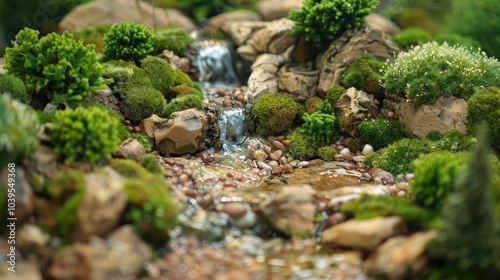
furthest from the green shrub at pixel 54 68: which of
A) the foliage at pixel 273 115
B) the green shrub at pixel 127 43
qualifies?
the foliage at pixel 273 115

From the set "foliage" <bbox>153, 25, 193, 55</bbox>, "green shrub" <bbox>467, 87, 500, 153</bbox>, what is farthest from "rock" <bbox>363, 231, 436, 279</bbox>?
"foliage" <bbox>153, 25, 193, 55</bbox>

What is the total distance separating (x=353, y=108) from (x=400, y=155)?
198 centimetres

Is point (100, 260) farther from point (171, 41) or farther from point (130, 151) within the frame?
point (171, 41)

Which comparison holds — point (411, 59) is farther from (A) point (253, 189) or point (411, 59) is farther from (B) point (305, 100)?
(A) point (253, 189)

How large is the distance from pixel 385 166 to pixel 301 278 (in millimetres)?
4893

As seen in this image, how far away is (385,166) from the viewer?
12172 mm

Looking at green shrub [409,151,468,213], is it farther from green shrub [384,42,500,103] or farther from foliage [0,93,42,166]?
foliage [0,93,42,166]

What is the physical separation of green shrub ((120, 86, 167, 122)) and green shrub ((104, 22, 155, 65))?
188 centimetres

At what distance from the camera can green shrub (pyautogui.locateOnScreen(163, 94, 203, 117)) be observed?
12.8 m

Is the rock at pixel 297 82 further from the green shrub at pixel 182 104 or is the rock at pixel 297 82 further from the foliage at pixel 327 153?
the green shrub at pixel 182 104

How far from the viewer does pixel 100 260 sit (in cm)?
752

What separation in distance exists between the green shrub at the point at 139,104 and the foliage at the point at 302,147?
3477 millimetres

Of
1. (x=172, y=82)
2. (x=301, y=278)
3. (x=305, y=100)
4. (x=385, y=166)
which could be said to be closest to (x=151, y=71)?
(x=172, y=82)

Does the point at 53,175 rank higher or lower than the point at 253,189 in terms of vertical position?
higher
